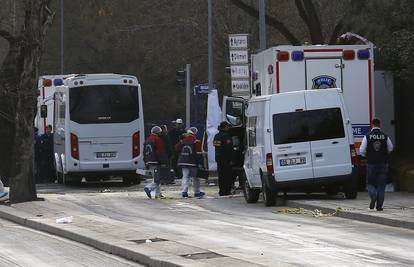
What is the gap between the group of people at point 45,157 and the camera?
33.1 m

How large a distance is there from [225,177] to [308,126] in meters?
4.41

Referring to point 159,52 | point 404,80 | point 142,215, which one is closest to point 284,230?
point 142,215

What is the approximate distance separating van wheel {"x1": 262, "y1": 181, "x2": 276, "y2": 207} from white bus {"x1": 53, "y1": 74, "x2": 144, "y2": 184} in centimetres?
943

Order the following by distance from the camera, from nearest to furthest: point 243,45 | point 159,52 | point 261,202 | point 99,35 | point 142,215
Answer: point 142,215 → point 261,202 → point 243,45 → point 159,52 → point 99,35

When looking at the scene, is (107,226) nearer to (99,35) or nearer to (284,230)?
(284,230)

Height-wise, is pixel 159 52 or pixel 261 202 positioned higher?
pixel 159 52

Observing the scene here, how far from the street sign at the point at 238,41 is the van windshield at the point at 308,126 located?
29.9 ft

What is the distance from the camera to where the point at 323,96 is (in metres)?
21.0

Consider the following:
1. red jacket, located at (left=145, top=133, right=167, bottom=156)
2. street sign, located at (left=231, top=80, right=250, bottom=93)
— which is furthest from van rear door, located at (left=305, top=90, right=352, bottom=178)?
street sign, located at (left=231, top=80, right=250, bottom=93)

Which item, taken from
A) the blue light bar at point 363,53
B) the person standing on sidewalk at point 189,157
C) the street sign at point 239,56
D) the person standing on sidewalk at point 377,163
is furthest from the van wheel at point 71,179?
the person standing on sidewalk at point 377,163

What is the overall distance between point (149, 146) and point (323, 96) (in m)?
5.20

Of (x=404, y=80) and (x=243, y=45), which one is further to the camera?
(x=243, y=45)

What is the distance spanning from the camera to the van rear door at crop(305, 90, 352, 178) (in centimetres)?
2089

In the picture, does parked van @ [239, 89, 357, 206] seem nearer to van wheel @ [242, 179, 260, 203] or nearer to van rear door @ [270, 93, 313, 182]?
van rear door @ [270, 93, 313, 182]
